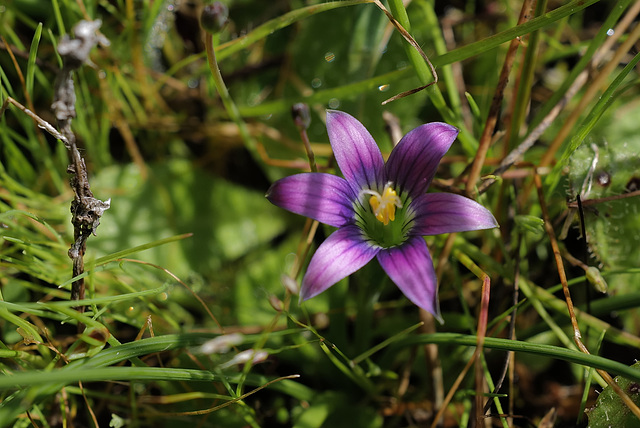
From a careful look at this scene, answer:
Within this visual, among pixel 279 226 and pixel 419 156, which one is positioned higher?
pixel 419 156

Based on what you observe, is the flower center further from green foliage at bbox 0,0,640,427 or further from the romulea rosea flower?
green foliage at bbox 0,0,640,427

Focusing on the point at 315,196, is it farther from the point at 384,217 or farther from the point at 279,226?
the point at 279,226

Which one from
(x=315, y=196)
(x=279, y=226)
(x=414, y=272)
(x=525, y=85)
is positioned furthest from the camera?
(x=279, y=226)

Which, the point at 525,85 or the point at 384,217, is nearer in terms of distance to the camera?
the point at 384,217

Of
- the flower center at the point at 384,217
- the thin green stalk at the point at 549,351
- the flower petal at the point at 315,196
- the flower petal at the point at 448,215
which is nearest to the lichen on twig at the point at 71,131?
the flower petal at the point at 315,196

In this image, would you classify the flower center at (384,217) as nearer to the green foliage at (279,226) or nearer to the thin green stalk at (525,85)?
the green foliage at (279,226)

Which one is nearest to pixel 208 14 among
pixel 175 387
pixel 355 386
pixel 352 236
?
pixel 352 236

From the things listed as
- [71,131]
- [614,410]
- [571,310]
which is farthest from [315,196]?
[614,410]

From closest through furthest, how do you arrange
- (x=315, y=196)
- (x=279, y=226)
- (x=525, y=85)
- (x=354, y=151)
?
1. (x=315, y=196)
2. (x=354, y=151)
3. (x=525, y=85)
4. (x=279, y=226)
